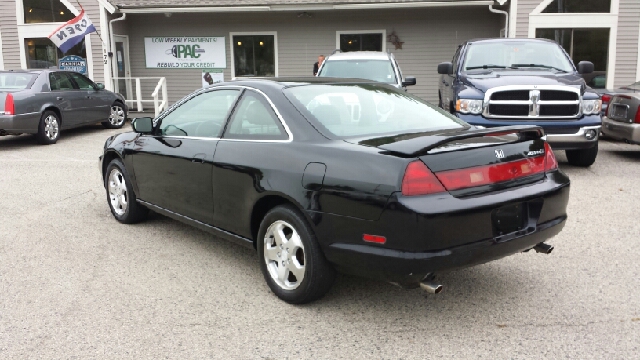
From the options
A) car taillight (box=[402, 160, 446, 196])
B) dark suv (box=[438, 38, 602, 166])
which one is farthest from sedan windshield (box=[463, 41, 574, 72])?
car taillight (box=[402, 160, 446, 196])

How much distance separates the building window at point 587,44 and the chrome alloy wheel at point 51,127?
12.1 m

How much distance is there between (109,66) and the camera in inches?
672

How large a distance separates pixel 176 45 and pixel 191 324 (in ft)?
52.1

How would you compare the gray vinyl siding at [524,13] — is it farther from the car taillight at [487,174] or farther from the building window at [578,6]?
the car taillight at [487,174]

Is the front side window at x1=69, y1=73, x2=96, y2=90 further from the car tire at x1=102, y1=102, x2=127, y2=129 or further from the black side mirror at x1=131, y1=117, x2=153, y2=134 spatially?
the black side mirror at x1=131, y1=117, x2=153, y2=134

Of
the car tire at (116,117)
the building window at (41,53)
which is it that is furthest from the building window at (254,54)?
the building window at (41,53)

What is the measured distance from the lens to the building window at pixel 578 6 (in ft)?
49.6

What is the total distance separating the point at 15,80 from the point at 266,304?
1013cm

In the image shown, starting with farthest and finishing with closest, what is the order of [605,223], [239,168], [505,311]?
[605,223], [239,168], [505,311]

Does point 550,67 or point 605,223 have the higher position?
point 550,67

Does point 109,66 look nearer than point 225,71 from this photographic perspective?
Yes

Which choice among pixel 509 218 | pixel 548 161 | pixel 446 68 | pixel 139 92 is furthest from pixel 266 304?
pixel 139 92

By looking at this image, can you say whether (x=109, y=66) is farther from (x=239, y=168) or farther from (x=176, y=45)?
(x=239, y=168)

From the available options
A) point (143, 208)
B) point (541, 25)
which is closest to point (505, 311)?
point (143, 208)
